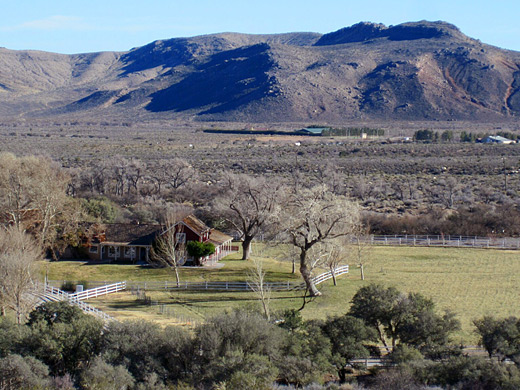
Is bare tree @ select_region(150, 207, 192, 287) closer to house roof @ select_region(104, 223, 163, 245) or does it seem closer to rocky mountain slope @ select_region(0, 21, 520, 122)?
house roof @ select_region(104, 223, 163, 245)

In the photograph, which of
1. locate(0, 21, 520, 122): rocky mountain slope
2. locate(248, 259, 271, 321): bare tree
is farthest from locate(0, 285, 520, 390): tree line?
locate(0, 21, 520, 122): rocky mountain slope

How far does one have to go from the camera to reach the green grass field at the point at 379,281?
2627cm

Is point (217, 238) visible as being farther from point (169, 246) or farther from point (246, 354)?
point (246, 354)

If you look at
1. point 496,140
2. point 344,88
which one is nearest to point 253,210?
point 496,140

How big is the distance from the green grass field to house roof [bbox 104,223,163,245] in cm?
204

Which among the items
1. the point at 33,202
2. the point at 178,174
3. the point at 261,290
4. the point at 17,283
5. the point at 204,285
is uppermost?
the point at 33,202

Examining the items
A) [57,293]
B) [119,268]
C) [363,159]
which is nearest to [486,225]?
[119,268]

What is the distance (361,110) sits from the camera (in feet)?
506

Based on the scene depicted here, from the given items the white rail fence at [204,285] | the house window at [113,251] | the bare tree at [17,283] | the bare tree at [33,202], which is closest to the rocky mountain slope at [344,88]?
the bare tree at [33,202]

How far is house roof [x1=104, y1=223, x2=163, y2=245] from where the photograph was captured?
1447 inches

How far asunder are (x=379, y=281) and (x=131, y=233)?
1328cm

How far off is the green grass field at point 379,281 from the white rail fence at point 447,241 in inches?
55.4

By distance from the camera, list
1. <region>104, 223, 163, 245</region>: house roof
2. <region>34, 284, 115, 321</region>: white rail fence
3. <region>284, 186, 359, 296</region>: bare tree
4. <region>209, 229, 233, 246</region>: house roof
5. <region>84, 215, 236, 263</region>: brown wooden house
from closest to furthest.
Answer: <region>34, 284, 115, 321</region>: white rail fence, <region>284, 186, 359, 296</region>: bare tree, <region>84, 215, 236, 263</region>: brown wooden house, <region>104, 223, 163, 245</region>: house roof, <region>209, 229, 233, 246</region>: house roof

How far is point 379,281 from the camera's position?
104ft
